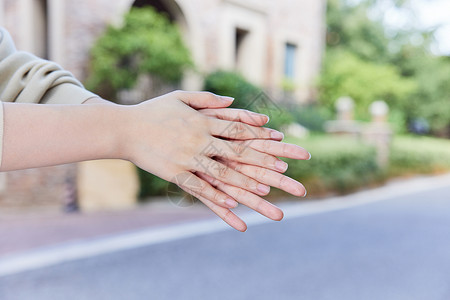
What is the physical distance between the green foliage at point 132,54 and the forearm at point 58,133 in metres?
5.05

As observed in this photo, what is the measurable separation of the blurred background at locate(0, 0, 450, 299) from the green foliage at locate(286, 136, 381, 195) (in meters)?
0.03

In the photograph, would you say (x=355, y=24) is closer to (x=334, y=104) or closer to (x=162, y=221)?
(x=334, y=104)

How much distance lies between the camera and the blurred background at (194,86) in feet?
17.0

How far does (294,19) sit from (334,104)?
8.89 ft

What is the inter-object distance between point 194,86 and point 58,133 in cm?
683

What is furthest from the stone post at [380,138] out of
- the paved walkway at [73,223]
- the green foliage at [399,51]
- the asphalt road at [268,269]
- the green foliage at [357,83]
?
the paved walkway at [73,223]

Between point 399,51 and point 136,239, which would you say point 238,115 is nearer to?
point 136,239

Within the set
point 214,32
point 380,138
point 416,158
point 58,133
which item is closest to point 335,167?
point 380,138

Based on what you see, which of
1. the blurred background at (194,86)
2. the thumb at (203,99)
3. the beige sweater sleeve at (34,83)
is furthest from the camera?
the blurred background at (194,86)

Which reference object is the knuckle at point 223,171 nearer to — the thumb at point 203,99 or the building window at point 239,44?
the thumb at point 203,99

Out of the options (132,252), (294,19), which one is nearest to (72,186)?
(132,252)

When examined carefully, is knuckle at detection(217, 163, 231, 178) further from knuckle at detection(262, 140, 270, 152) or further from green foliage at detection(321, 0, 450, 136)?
green foliage at detection(321, 0, 450, 136)

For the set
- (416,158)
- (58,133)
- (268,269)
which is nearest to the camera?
(58,133)

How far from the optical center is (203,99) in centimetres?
78
